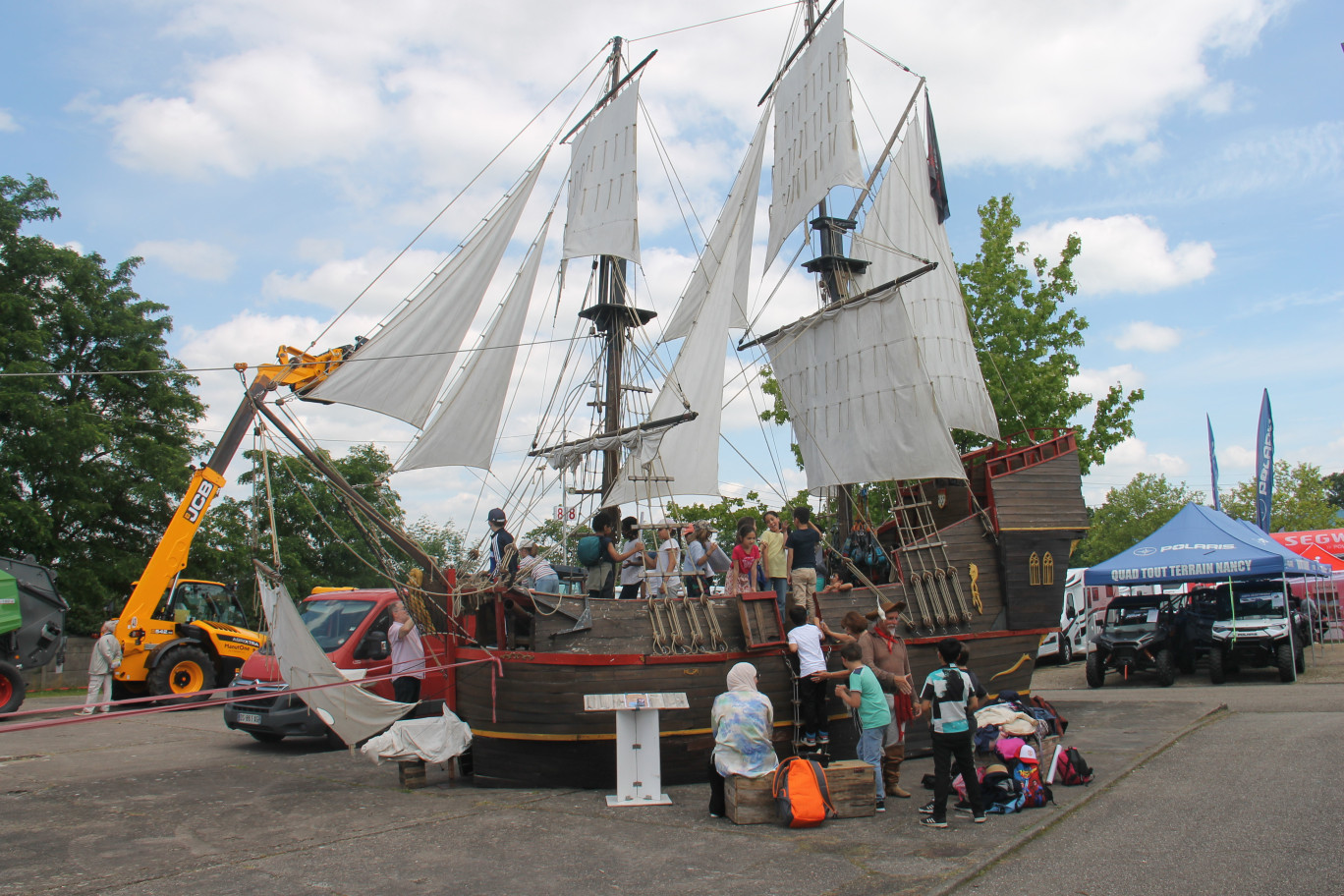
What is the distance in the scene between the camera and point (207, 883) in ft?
18.4

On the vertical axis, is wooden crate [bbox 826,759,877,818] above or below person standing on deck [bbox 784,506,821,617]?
below

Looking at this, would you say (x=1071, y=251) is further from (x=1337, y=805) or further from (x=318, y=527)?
(x=318, y=527)

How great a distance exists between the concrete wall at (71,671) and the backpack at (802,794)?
824 inches

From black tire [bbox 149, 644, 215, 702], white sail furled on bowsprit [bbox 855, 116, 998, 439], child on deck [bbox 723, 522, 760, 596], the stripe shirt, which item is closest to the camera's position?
the stripe shirt

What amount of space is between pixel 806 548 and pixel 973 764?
3.26 metres

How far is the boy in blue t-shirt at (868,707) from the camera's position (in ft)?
24.2

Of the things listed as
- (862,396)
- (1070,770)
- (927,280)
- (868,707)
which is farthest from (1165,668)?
(868,707)

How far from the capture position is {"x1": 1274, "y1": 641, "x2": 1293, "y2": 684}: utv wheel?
51.2 feet

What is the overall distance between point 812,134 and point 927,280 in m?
3.94

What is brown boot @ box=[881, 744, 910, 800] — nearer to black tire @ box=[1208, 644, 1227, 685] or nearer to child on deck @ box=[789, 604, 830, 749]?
child on deck @ box=[789, 604, 830, 749]

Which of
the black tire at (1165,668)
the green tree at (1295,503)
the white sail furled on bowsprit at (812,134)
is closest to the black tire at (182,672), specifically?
the white sail furled on bowsprit at (812,134)

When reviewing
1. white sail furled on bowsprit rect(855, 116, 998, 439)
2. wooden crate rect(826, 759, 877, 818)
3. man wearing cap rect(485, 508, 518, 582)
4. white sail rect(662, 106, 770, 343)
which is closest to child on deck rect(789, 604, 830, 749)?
wooden crate rect(826, 759, 877, 818)

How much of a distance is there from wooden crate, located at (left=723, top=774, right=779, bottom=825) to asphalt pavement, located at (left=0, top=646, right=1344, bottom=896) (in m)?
0.12

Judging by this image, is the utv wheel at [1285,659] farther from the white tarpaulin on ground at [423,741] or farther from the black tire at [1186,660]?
the white tarpaulin on ground at [423,741]
